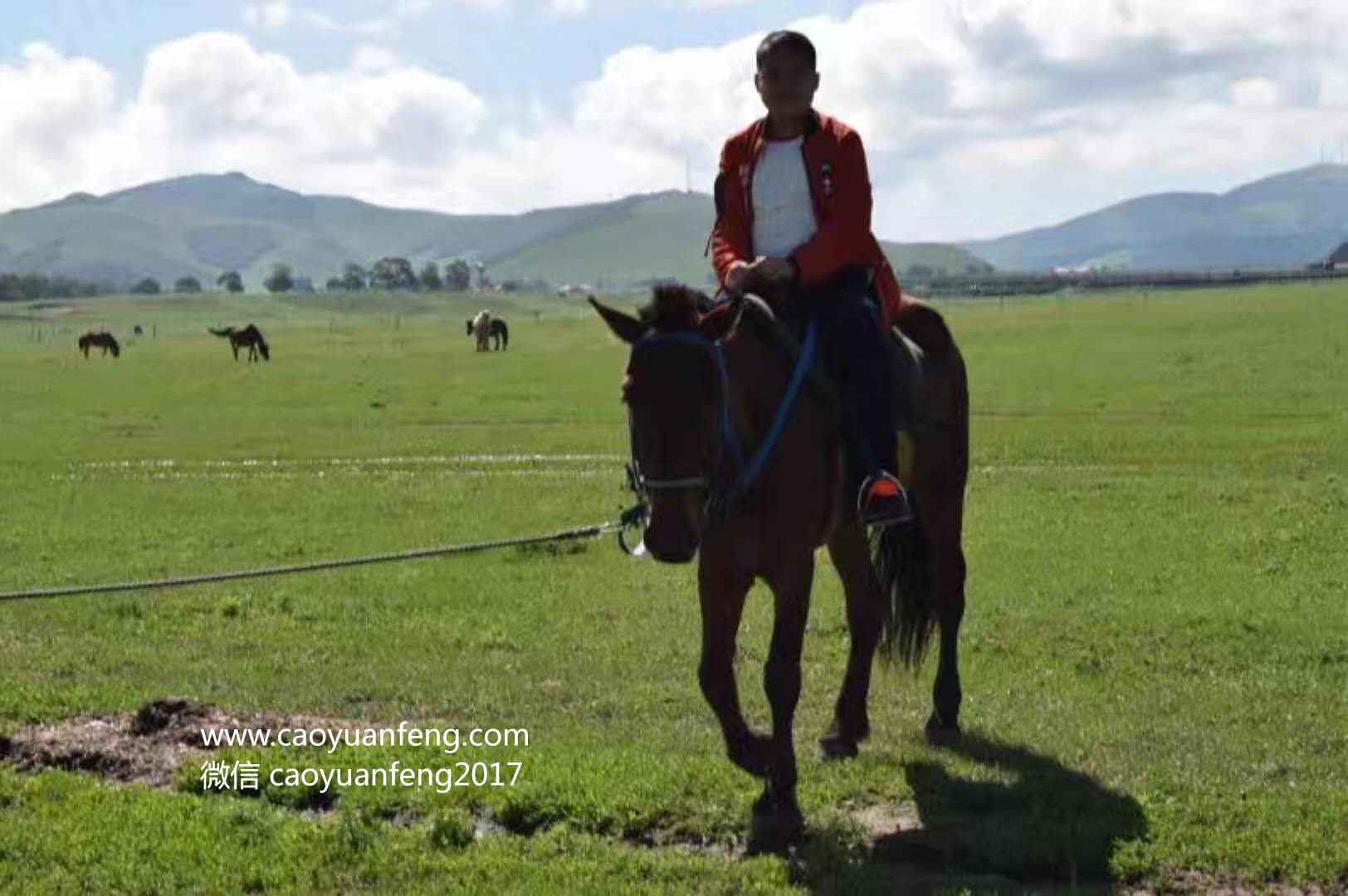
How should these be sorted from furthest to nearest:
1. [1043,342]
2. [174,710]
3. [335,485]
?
[1043,342], [335,485], [174,710]

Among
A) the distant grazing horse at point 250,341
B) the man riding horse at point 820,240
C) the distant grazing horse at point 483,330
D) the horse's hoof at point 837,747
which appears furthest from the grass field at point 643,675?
the distant grazing horse at point 483,330

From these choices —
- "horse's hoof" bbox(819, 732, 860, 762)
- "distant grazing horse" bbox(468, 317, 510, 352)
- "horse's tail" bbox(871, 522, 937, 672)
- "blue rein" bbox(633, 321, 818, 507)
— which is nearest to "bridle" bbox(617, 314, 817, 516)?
"blue rein" bbox(633, 321, 818, 507)

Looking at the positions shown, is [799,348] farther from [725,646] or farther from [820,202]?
[725,646]

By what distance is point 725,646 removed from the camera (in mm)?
7371

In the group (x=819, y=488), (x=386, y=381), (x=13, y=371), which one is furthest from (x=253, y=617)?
(x=13, y=371)

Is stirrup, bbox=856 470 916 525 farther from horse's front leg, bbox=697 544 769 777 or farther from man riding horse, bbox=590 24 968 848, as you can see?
horse's front leg, bbox=697 544 769 777

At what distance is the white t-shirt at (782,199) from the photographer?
25.0 feet

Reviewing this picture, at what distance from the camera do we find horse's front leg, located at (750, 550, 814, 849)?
6910 millimetres

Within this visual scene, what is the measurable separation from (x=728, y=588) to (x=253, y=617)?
23.8ft

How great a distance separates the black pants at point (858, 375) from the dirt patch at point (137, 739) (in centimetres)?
354

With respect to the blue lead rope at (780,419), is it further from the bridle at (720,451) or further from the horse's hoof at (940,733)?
the horse's hoof at (940,733)

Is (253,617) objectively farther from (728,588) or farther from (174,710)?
(728,588)

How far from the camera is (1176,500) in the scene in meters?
19.3

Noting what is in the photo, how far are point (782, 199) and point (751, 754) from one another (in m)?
2.59
